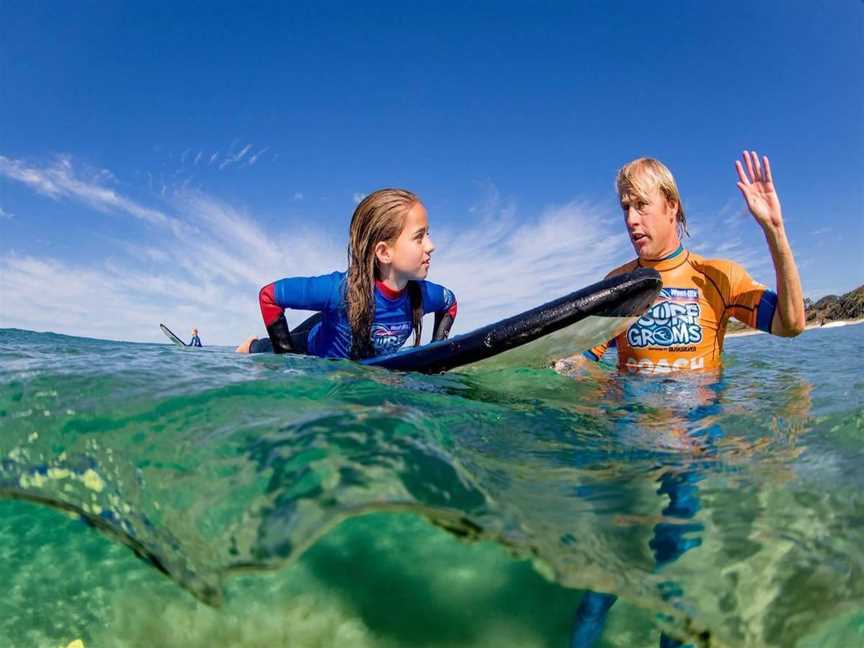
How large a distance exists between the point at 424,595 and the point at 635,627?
934 mm

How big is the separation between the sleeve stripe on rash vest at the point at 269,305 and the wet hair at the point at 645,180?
10.5 feet

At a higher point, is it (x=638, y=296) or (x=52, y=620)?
(x=638, y=296)

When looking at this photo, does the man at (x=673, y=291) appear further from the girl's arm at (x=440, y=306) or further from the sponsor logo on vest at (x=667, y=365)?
the girl's arm at (x=440, y=306)

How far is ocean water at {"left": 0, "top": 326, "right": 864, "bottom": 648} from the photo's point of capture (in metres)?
1.89

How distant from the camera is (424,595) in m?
2.57

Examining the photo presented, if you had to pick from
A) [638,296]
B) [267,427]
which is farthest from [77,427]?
[638,296]

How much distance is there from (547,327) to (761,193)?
177cm

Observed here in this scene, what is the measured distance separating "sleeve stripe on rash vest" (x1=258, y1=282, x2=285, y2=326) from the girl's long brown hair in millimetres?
666

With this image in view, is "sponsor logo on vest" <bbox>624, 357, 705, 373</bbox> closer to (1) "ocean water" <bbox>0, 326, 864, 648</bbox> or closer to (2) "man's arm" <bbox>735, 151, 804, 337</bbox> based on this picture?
(2) "man's arm" <bbox>735, 151, 804, 337</bbox>

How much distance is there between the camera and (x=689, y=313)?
4578 millimetres

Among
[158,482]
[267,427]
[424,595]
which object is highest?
[267,427]

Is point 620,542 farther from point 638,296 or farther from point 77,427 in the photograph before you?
point 638,296

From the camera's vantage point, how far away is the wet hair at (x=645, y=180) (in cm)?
447

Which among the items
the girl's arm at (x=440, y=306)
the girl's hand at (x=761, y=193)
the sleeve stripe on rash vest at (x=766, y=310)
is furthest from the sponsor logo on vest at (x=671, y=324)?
the girl's arm at (x=440, y=306)
